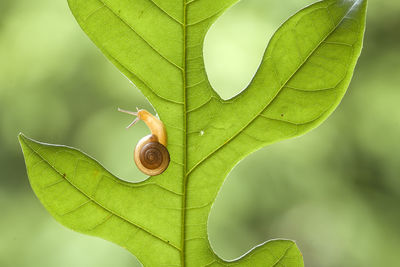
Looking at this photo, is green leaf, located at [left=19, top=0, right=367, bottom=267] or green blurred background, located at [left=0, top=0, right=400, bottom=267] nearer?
green leaf, located at [left=19, top=0, right=367, bottom=267]

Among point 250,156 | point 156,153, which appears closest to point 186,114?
point 156,153

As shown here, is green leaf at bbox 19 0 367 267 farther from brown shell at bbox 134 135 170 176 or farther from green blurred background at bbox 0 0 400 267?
green blurred background at bbox 0 0 400 267

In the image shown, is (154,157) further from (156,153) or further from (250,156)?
(250,156)

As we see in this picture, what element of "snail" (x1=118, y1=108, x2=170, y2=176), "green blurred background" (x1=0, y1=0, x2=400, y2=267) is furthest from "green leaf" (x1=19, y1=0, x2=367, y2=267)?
"green blurred background" (x1=0, y1=0, x2=400, y2=267)

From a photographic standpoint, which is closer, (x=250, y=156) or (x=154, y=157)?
(x=154, y=157)

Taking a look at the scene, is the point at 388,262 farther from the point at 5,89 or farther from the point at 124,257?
the point at 5,89

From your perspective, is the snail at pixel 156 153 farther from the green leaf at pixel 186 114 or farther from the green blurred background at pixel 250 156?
the green blurred background at pixel 250 156
